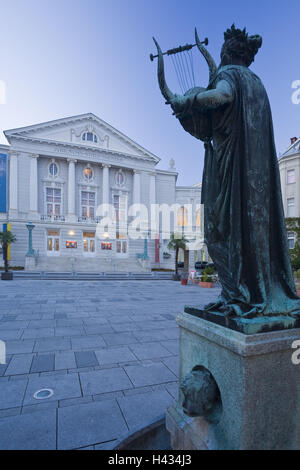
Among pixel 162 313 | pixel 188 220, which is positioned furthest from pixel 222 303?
pixel 188 220

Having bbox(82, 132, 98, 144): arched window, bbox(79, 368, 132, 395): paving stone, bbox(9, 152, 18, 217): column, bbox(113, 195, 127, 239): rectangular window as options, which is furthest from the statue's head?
bbox(82, 132, 98, 144): arched window

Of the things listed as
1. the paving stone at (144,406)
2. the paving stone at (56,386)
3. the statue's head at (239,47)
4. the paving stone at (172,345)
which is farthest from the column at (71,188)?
the statue's head at (239,47)

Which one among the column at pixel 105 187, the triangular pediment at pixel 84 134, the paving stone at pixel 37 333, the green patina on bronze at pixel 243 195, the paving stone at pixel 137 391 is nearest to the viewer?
the green patina on bronze at pixel 243 195

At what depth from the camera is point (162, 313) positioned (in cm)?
871

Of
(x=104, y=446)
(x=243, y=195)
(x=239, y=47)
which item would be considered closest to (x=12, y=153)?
(x=239, y=47)

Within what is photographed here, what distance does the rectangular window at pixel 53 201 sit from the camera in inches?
1420

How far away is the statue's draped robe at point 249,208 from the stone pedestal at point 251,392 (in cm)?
22

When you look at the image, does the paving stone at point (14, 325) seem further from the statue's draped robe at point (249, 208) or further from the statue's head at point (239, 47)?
the statue's head at point (239, 47)

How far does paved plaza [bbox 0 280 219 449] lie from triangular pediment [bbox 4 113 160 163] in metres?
33.7

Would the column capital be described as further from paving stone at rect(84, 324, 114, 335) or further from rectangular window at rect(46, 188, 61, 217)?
paving stone at rect(84, 324, 114, 335)

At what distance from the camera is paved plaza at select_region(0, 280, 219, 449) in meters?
2.66

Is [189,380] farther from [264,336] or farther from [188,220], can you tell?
[188,220]

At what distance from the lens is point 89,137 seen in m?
38.2

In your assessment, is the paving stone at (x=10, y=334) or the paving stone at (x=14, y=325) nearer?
the paving stone at (x=10, y=334)
